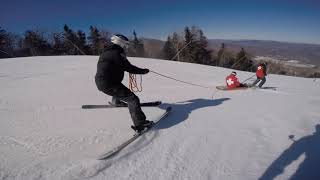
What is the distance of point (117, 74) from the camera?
5.77m

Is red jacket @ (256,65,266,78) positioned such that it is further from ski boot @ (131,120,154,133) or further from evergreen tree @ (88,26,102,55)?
evergreen tree @ (88,26,102,55)

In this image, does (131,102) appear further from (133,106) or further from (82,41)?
(82,41)

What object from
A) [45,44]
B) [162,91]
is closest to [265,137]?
[162,91]

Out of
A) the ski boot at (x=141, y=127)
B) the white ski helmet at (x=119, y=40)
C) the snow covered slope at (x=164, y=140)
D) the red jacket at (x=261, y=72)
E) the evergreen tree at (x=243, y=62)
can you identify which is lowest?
the evergreen tree at (x=243, y=62)

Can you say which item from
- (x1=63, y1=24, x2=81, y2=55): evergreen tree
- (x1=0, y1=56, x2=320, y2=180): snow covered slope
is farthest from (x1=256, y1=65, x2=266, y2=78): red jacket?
(x1=63, y1=24, x2=81, y2=55): evergreen tree

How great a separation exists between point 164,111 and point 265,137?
2857 millimetres

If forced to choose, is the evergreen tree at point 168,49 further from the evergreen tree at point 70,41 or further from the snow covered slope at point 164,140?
the snow covered slope at point 164,140

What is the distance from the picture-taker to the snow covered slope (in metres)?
4.32

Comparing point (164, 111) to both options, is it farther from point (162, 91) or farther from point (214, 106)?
point (162, 91)

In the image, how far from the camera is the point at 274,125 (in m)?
6.82

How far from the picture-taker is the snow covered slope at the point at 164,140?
432 cm

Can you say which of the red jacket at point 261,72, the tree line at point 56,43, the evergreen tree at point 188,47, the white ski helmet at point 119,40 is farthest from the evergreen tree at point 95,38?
the white ski helmet at point 119,40

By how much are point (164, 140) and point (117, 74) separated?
179cm

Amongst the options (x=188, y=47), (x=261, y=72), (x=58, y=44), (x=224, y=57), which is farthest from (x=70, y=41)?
(x=261, y=72)
